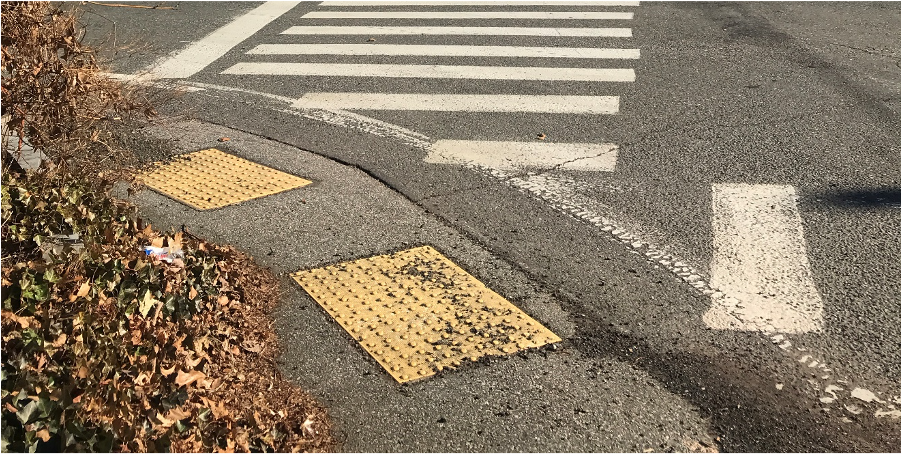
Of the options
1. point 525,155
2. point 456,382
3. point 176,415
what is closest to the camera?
point 176,415

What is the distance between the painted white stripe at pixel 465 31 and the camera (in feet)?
34.0

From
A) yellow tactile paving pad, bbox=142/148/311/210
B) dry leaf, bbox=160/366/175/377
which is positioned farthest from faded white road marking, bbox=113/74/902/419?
dry leaf, bbox=160/366/175/377

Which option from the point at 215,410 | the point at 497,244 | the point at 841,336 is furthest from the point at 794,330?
the point at 215,410

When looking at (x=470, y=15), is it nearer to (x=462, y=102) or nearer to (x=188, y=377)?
(x=462, y=102)

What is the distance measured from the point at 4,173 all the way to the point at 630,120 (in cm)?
508

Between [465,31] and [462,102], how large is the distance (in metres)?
2.54

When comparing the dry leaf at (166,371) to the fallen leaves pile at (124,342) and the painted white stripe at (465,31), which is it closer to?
the fallen leaves pile at (124,342)

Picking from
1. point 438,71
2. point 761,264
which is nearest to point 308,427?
point 761,264

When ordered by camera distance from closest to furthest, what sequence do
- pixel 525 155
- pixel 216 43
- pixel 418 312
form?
pixel 418 312 < pixel 525 155 < pixel 216 43

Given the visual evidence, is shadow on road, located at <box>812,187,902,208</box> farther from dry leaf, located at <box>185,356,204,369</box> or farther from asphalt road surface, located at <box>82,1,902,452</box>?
dry leaf, located at <box>185,356,204,369</box>

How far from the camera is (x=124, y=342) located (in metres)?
3.71

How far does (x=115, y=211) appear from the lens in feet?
15.4

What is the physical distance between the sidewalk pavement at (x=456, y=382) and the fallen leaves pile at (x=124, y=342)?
18 centimetres

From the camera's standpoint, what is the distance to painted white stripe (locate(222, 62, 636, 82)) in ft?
29.1
